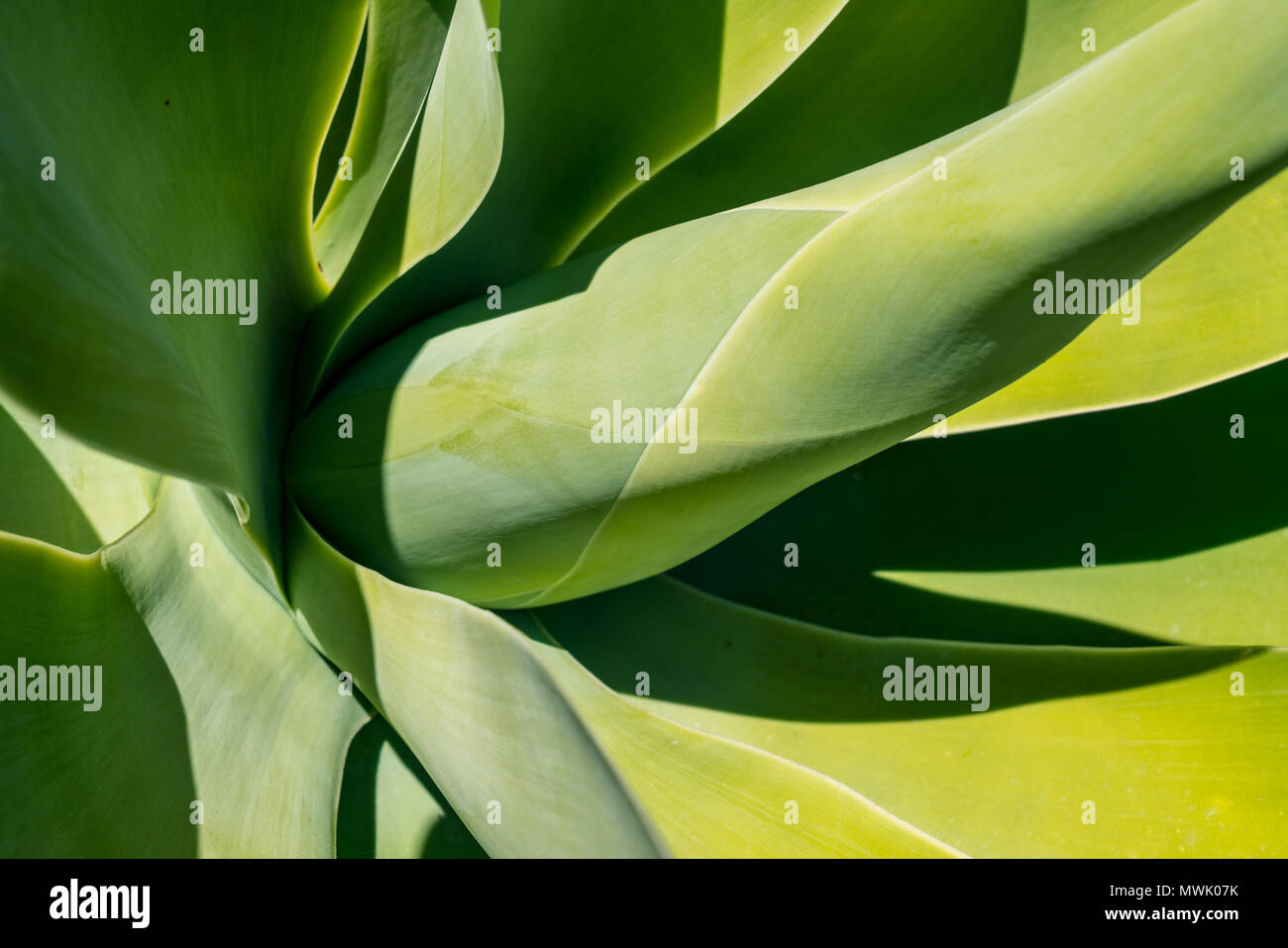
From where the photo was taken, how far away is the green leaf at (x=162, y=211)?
53 cm

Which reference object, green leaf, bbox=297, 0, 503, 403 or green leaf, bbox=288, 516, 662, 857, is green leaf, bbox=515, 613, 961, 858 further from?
green leaf, bbox=297, 0, 503, 403

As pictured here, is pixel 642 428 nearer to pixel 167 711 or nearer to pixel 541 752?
pixel 541 752

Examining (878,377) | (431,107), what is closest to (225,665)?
(431,107)

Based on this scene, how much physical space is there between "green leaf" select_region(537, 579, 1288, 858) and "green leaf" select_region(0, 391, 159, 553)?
43 centimetres

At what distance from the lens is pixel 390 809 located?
3.20ft

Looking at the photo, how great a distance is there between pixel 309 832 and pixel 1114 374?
88 centimetres

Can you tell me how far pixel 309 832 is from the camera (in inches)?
33.8

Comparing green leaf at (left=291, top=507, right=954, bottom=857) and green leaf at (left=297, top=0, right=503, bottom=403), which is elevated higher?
green leaf at (left=297, top=0, right=503, bottom=403)

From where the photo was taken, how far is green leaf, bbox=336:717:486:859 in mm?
958

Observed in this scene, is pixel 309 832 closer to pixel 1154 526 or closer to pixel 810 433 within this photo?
pixel 810 433

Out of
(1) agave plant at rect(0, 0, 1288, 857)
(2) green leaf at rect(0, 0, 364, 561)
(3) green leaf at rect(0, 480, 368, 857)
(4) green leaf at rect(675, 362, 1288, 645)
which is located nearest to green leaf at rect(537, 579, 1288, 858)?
(1) agave plant at rect(0, 0, 1288, 857)

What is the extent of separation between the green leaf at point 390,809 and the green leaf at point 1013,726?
20 centimetres

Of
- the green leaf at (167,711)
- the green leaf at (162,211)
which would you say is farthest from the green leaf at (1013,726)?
the green leaf at (162,211)

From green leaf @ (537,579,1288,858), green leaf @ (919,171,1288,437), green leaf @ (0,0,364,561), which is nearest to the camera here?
green leaf @ (0,0,364,561)
